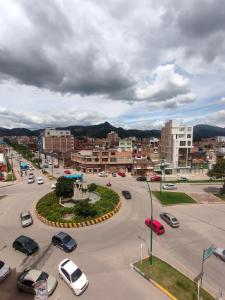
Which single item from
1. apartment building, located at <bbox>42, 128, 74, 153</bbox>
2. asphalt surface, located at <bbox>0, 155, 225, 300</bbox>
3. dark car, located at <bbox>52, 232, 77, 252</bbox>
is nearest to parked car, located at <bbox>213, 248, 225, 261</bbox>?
asphalt surface, located at <bbox>0, 155, 225, 300</bbox>

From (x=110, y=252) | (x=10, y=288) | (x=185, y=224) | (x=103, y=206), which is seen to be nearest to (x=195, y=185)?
(x=185, y=224)

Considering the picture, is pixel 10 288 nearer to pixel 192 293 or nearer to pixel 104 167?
pixel 192 293

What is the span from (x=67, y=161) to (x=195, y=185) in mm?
52260

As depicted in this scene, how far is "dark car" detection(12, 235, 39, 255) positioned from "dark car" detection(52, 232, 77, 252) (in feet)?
7.19

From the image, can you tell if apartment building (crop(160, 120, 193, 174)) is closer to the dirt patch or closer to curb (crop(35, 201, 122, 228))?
the dirt patch

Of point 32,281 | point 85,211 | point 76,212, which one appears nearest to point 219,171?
point 85,211

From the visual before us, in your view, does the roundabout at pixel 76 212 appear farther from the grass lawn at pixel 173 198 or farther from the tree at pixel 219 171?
the tree at pixel 219 171

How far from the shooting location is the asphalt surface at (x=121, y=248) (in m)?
16.7

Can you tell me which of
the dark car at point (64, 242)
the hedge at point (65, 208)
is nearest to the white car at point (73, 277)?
the dark car at point (64, 242)

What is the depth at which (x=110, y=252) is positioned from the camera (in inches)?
858

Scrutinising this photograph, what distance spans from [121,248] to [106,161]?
5113 cm

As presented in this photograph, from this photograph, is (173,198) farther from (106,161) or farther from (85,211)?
(106,161)

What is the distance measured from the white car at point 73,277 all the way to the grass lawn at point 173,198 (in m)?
24.9

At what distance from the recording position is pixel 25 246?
2167 cm
